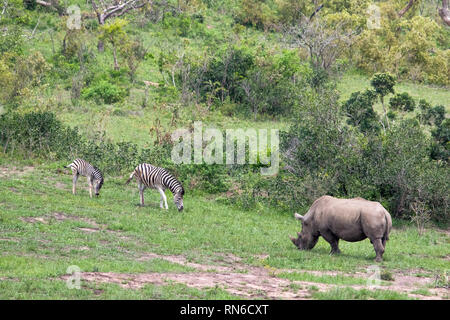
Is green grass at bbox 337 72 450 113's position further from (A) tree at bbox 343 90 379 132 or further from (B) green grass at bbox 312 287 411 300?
(B) green grass at bbox 312 287 411 300

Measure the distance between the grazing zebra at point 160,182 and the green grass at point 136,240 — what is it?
44 cm

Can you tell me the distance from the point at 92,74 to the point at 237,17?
678 inches

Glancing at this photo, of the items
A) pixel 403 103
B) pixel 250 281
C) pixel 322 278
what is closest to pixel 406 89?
pixel 403 103

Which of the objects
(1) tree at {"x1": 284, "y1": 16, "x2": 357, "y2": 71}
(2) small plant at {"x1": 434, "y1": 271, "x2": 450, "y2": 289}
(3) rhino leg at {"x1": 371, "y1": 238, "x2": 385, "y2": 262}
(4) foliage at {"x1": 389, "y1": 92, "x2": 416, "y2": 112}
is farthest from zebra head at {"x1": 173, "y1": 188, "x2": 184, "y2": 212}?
(1) tree at {"x1": 284, "y1": 16, "x2": 357, "y2": 71}

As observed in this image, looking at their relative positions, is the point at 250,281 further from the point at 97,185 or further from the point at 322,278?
the point at 97,185

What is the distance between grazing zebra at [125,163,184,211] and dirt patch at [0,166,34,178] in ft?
16.0

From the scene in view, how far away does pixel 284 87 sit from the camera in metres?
36.7

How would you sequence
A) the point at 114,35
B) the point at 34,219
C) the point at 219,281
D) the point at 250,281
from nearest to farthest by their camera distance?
the point at 219,281, the point at 250,281, the point at 34,219, the point at 114,35

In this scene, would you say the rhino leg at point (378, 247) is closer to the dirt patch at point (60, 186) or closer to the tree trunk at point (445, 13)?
the tree trunk at point (445, 13)

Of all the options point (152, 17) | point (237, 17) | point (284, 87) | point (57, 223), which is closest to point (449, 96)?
point (284, 87)

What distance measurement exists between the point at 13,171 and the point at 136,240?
946 centimetres

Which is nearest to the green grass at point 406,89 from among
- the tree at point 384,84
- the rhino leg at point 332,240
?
the tree at point 384,84

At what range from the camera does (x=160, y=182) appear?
860 inches
